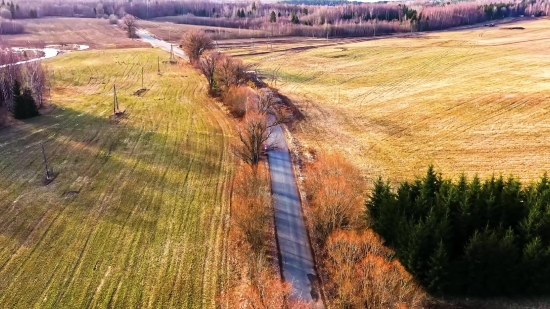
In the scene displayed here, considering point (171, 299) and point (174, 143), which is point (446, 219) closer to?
point (171, 299)

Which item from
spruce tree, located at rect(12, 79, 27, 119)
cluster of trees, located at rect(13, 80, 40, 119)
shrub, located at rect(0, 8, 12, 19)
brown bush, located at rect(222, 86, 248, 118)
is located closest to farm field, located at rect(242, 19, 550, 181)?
brown bush, located at rect(222, 86, 248, 118)

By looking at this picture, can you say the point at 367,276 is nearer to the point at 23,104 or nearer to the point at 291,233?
the point at 291,233

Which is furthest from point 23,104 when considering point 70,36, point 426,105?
point 70,36

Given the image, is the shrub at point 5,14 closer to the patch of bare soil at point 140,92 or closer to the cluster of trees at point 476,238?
the patch of bare soil at point 140,92

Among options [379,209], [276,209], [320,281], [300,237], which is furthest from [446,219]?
[276,209]

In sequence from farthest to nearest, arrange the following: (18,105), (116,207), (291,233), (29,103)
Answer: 1. (29,103)
2. (18,105)
3. (116,207)
4. (291,233)

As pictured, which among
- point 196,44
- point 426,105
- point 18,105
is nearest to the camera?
point 18,105
